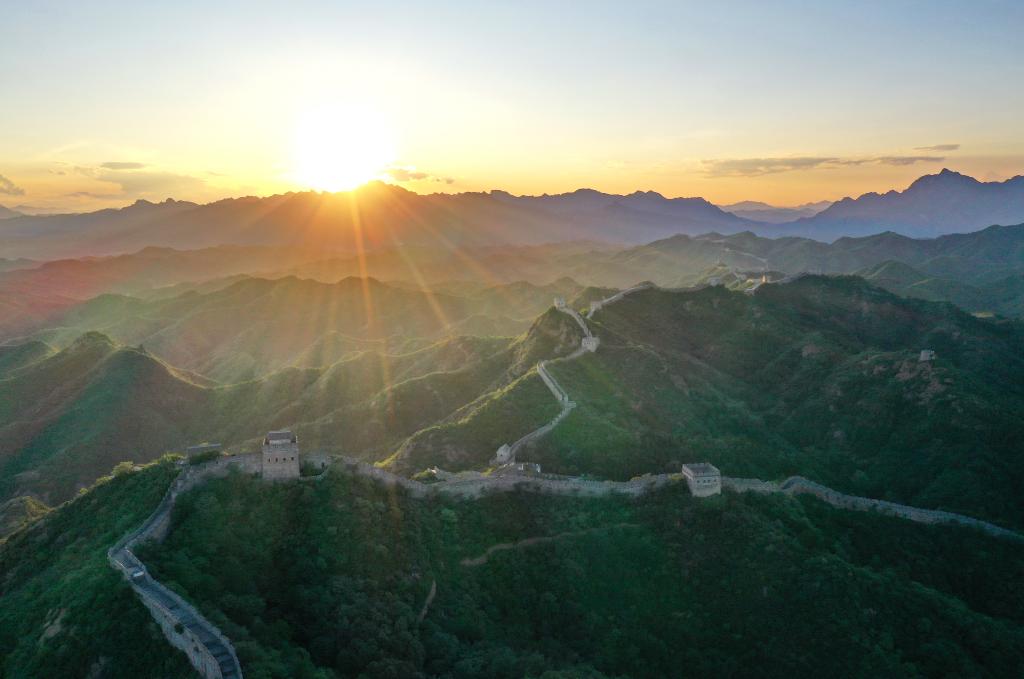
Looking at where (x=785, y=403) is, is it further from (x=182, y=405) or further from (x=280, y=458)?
(x=182, y=405)

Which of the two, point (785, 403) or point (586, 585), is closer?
point (586, 585)

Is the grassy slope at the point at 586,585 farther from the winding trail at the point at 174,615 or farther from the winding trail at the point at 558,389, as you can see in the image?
the winding trail at the point at 558,389

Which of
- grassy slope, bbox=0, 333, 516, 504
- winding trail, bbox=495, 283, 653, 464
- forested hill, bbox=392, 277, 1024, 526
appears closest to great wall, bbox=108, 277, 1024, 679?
winding trail, bbox=495, 283, 653, 464

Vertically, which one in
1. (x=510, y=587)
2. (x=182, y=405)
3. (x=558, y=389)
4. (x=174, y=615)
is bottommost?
(x=182, y=405)

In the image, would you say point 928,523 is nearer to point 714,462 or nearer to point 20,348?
point 714,462

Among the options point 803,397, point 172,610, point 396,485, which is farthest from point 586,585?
point 803,397

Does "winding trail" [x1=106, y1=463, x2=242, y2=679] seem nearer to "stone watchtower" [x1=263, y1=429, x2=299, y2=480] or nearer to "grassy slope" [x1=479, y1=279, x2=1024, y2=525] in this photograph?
"stone watchtower" [x1=263, y1=429, x2=299, y2=480]

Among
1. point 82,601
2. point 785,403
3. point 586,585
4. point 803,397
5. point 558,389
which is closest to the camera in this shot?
point 82,601
